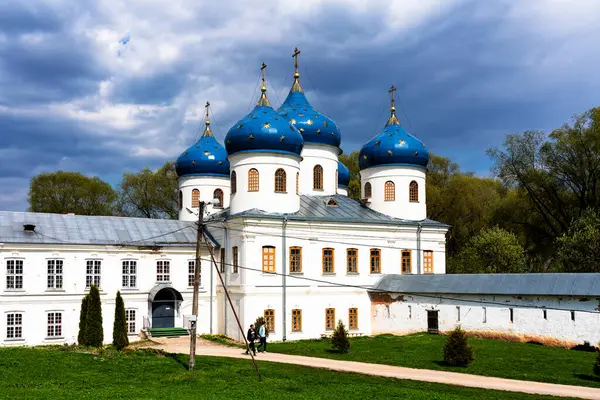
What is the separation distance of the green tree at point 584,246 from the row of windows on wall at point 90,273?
18.7 metres

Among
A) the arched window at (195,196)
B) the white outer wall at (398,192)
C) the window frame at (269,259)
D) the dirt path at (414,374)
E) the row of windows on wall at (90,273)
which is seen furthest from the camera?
the arched window at (195,196)

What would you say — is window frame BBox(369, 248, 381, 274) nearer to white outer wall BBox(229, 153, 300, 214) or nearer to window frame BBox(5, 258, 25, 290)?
white outer wall BBox(229, 153, 300, 214)

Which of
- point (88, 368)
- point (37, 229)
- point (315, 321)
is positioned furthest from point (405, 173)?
point (88, 368)

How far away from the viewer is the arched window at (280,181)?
2886 cm

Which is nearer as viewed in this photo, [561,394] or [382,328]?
[561,394]

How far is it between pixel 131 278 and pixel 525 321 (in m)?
16.2

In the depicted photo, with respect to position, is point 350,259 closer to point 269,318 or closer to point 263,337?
point 269,318

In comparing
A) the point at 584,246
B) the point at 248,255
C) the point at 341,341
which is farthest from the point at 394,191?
the point at 341,341

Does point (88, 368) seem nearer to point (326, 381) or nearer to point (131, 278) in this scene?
point (326, 381)

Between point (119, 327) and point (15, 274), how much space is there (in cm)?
490

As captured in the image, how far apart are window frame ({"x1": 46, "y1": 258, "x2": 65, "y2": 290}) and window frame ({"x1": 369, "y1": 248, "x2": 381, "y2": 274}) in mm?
13558

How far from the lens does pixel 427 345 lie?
2438cm

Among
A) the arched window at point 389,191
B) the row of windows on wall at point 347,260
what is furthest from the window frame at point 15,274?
the arched window at point 389,191

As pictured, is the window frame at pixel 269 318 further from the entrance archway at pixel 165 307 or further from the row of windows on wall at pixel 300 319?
the entrance archway at pixel 165 307
